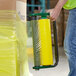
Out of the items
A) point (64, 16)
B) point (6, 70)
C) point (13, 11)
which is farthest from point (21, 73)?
point (64, 16)

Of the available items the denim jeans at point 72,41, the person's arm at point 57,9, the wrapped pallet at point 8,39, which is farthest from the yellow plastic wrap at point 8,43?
the denim jeans at point 72,41

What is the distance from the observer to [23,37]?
6.53ft

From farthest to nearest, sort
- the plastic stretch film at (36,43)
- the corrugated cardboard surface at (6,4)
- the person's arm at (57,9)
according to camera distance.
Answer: the plastic stretch film at (36,43), the corrugated cardboard surface at (6,4), the person's arm at (57,9)

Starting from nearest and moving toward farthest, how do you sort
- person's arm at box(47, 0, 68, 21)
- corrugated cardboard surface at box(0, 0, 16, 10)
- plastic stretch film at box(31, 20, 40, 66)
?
person's arm at box(47, 0, 68, 21), corrugated cardboard surface at box(0, 0, 16, 10), plastic stretch film at box(31, 20, 40, 66)

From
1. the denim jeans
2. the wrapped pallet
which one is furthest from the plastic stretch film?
the denim jeans

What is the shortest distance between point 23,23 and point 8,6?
13.5 inches

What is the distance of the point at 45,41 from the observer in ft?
5.65

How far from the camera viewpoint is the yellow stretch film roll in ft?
5.65

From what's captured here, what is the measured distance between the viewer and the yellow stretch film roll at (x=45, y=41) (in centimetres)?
172

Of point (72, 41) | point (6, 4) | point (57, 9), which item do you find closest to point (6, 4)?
point (6, 4)

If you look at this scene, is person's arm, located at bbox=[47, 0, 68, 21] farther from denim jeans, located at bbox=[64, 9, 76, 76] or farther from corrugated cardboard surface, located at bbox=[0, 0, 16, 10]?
corrugated cardboard surface, located at bbox=[0, 0, 16, 10]

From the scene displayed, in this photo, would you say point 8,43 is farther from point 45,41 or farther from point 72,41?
point 72,41

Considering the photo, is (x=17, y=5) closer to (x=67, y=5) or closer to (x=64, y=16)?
(x=67, y=5)

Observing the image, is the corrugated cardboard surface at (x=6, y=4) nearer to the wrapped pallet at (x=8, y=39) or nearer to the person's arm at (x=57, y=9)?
the wrapped pallet at (x=8, y=39)
